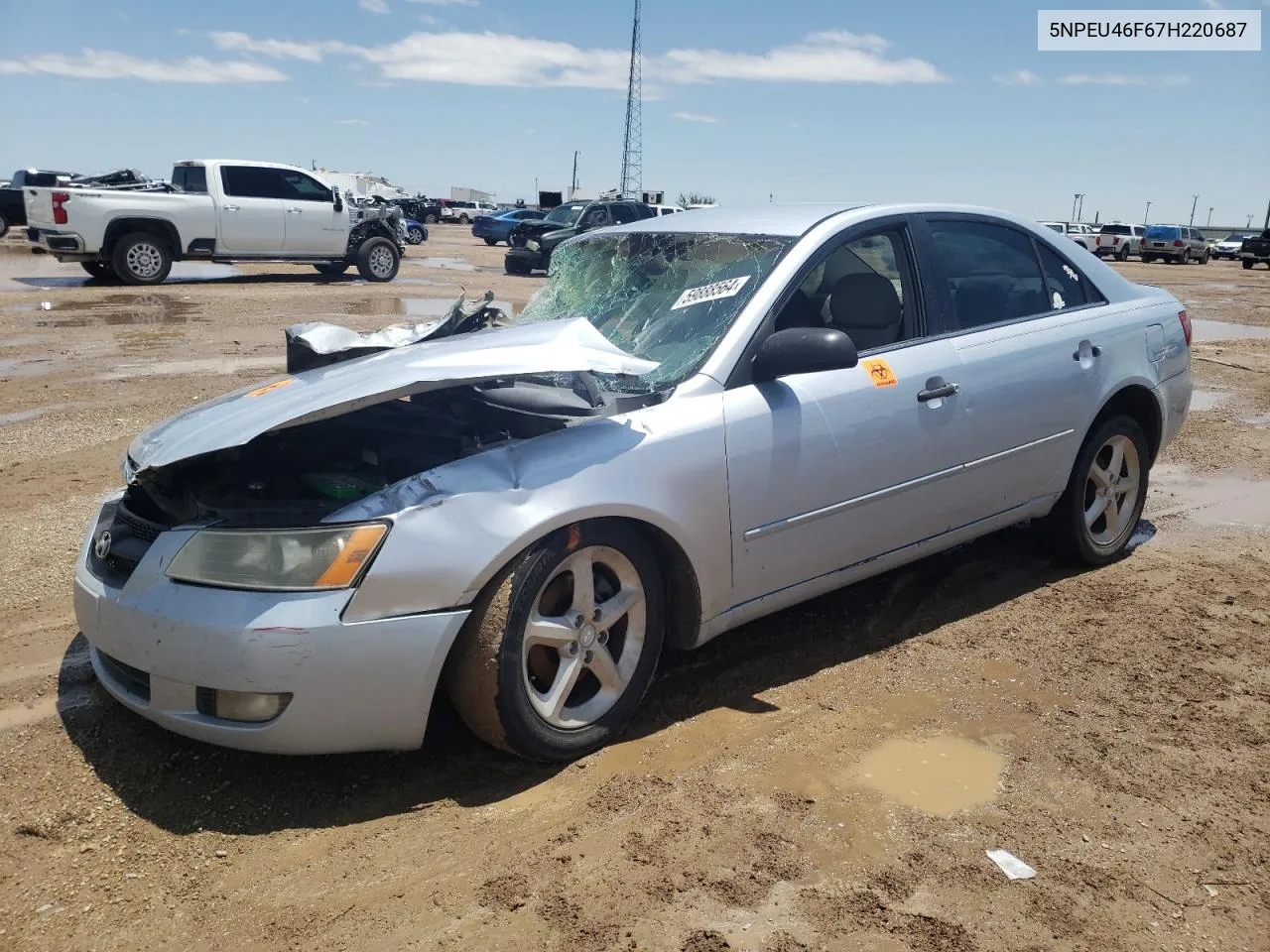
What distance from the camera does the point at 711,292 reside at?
3674 millimetres

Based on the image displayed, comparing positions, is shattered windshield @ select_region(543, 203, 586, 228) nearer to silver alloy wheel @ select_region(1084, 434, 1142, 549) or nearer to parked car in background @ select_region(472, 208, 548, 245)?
parked car in background @ select_region(472, 208, 548, 245)

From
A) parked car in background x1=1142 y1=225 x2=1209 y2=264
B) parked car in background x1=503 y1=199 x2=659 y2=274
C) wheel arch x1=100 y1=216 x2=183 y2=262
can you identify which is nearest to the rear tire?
wheel arch x1=100 y1=216 x2=183 y2=262

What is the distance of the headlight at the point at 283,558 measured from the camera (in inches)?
104

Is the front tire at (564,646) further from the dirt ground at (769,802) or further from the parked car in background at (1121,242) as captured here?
the parked car in background at (1121,242)

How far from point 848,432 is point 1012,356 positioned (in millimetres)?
1000

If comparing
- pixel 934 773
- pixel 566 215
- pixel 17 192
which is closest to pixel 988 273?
pixel 934 773

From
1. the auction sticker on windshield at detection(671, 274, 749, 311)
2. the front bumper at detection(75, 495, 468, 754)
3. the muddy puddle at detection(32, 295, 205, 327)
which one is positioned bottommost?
the muddy puddle at detection(32, 295, 205, 327)

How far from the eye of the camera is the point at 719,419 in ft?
10.6

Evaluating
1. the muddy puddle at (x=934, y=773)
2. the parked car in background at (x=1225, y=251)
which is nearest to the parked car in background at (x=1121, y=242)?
the parked car in background at (x=1225, y=251)

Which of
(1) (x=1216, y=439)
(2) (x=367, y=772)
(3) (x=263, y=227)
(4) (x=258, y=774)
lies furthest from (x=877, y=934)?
(3) (x=263, y=227)

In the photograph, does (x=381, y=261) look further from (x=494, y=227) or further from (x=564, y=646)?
(x=494, y=227)

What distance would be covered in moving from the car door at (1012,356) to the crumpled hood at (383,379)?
1529mm

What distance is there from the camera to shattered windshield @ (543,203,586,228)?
80.9 ft

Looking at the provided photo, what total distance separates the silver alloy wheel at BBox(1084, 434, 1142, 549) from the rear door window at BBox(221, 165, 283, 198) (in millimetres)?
15224
